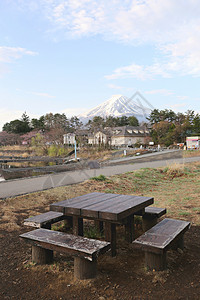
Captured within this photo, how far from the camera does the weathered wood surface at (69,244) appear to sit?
2.44m

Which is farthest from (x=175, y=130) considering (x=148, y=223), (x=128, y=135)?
(x=148, y=223)

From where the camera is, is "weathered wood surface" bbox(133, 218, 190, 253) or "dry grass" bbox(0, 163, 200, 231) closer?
"weathered wood surface" bbox(133, 218, 190, 253)

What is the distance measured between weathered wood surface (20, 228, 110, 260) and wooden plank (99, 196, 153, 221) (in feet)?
1.07

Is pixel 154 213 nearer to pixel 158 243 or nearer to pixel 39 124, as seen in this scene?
pixel 158 243

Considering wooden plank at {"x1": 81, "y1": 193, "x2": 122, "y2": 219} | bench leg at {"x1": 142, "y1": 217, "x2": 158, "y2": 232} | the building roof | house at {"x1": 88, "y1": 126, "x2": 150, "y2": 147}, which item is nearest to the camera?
wooden plank at {"x1": 81, "y1": 193, "x2": 122, "y2": 219}

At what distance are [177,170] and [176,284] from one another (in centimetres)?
855

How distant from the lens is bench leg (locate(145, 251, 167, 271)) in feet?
8.93

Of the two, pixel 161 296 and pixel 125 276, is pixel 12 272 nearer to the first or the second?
pixel 125 276

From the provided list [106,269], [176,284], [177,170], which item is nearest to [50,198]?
[106,269]

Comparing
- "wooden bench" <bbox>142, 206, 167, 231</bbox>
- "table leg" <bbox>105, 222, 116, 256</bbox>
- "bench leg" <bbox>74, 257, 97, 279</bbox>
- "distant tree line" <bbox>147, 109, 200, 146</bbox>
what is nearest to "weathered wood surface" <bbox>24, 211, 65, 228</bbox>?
"table leg" <bbox>105, 222, 116, 256</bbox>

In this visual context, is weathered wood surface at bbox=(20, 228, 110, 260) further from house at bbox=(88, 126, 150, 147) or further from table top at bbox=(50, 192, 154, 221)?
house at bbox=(88, 126, 150, 147)

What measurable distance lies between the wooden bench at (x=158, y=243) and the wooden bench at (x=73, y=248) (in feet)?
1.30

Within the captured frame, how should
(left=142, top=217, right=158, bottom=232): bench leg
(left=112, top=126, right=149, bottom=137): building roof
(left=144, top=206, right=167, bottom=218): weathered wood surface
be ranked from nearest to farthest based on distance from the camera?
1. (left=144, top=206, right=167, bottom=218): weathered wood surface
2. (left=142, top=217, right=158, bottom=232): bench leg
3. (left=112, top=126, right=149, bottom=137): building roof

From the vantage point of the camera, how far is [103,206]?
3186 millimetres
